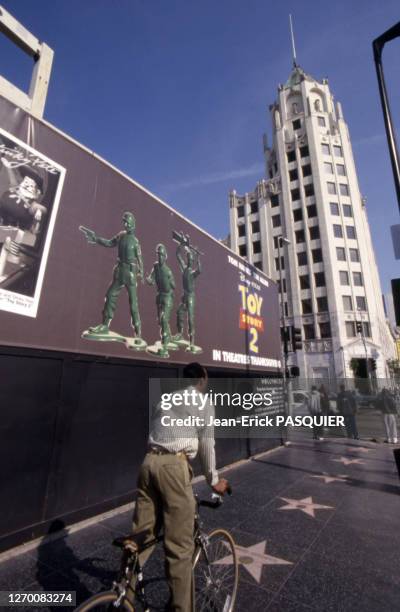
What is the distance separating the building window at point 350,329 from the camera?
3912cm

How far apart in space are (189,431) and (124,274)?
4.50 metres

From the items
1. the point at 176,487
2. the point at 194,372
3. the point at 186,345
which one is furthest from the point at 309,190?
the point at 176,487

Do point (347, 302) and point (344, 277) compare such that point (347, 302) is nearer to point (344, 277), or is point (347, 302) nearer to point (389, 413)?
point (344, 277)

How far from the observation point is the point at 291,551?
14.7 ft

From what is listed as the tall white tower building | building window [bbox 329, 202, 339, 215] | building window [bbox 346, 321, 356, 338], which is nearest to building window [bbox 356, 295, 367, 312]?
the tall white tower building

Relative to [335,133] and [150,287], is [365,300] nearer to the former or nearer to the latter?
[335,133]

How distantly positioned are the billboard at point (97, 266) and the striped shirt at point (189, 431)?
3.09m

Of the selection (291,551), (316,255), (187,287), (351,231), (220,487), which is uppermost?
(351,231)

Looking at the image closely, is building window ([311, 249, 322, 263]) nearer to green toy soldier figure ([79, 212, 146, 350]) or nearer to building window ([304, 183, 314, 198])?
building window ([304, 183, 314, 198])

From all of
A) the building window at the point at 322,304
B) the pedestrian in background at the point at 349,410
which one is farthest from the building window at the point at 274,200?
the pedestrian in background at the point at 349,410

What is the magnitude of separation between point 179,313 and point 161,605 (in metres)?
5.70

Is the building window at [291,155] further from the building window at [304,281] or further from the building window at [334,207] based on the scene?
the building window at [304,281]

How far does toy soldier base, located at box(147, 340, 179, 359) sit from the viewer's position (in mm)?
7104

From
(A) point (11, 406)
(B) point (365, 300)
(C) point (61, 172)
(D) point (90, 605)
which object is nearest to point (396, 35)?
(C) point (61, 172)
